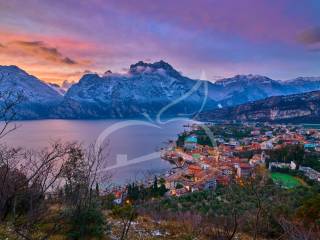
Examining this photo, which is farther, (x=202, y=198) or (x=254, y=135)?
(x=254, y=135)

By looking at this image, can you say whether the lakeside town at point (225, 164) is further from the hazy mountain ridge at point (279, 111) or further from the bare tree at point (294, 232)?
the hazy mountain ridge at point (279, 111)

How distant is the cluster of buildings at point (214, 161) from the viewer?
21.7 m

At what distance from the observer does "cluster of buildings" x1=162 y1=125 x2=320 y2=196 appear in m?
21.7

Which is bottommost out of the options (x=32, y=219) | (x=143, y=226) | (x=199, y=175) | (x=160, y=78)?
(x=199, y=175)

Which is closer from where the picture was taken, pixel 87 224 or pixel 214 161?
pixel 87 224

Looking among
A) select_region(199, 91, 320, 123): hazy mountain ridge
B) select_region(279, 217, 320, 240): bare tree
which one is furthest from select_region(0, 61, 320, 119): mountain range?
select_region(279, 217, 320, 240): bare tree

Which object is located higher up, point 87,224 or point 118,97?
point 118,97

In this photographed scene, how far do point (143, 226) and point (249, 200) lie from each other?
302 inches

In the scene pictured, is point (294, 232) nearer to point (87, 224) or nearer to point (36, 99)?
point (87, 224)

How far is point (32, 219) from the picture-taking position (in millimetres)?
2707

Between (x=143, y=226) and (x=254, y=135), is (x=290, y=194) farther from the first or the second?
(x=254, y=135)

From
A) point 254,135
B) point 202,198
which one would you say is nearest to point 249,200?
point 202,198

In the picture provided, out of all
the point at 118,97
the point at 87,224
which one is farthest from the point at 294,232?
the point at 118,97

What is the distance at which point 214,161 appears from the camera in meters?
32.8
